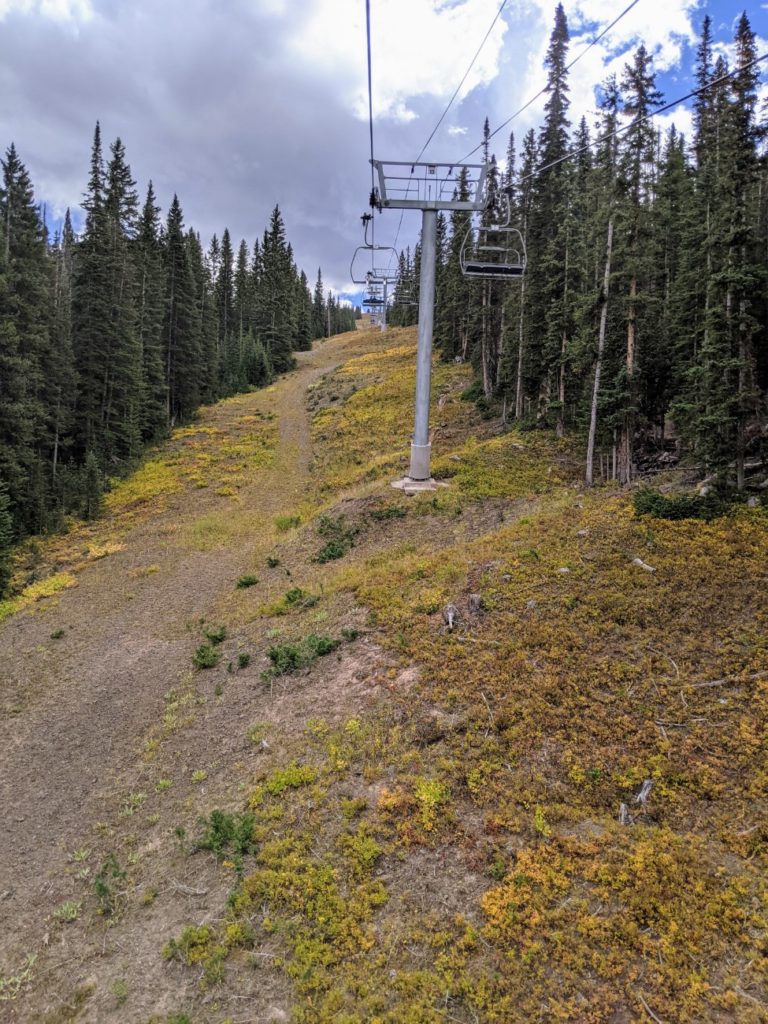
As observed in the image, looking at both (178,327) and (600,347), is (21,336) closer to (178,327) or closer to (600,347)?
(178,327)

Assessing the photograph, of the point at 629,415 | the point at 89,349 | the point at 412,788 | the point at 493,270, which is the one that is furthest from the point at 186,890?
the point at 89,349

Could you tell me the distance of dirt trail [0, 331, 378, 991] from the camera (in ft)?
25.4

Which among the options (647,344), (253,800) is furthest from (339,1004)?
(647,344)

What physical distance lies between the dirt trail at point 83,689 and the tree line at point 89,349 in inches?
186

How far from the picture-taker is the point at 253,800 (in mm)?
7664

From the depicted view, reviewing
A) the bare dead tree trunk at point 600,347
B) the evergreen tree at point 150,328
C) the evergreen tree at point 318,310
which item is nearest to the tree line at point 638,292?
the bare dead tree trunk at point 600,347

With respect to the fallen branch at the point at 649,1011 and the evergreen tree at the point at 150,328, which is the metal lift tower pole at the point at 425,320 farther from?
the evergreen tree at the point at 150,328

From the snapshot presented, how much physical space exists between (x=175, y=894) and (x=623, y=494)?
1569 cm

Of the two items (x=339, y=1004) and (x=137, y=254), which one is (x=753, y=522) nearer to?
(x=339, y=1004)

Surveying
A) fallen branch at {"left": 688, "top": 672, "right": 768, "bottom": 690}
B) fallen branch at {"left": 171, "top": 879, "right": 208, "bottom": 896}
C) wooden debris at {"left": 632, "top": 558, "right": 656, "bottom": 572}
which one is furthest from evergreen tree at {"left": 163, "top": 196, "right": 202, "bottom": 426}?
fallen branch at {"left": 688, "top": 672, "right": 768, "bottom": 690}

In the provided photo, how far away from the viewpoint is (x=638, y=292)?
23312 mm

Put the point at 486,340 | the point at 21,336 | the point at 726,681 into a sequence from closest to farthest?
the point at 726,681 → the point at 21,336 → the point at 486,340

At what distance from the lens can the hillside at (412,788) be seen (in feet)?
17.0

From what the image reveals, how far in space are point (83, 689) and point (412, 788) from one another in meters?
8.91
